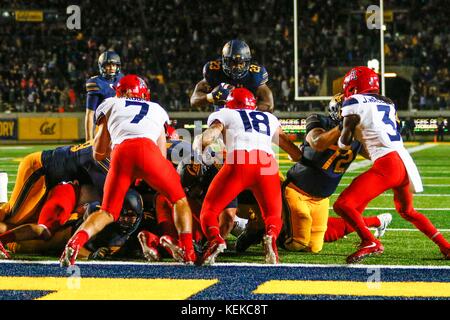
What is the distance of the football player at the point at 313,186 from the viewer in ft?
19.7

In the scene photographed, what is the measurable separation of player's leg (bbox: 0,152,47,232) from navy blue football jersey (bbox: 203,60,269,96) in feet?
7.19

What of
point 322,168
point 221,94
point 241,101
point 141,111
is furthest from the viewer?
point 221,94

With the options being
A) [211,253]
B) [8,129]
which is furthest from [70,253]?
[8,129]

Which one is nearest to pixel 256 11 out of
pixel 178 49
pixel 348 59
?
pixel 178 49

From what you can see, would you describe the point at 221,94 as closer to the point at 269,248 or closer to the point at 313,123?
the point at 313,123

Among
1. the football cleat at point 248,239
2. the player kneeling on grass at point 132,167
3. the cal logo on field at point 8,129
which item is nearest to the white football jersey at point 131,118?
the player kneeling on grass at point 132,167

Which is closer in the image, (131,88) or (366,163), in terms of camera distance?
(131,88)

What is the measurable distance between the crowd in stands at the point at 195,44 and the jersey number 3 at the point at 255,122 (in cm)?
1653

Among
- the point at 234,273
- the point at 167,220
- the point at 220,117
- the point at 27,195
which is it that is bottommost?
the point at 234,273

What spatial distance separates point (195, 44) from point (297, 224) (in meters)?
20.7

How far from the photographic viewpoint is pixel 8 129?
2328 centimetres

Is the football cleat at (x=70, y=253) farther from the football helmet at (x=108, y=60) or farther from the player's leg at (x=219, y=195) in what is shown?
the football helmet at (x=108, y=60)

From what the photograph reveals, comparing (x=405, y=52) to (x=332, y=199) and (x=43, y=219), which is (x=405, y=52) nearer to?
(x=332, y=199)

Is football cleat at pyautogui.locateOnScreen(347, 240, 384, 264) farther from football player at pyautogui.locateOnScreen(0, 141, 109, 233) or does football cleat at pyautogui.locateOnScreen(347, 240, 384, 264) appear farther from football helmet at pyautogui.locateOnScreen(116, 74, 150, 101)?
football player at pyautogui.locateOnScreen(0, 141, 109, 233)
